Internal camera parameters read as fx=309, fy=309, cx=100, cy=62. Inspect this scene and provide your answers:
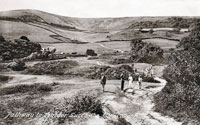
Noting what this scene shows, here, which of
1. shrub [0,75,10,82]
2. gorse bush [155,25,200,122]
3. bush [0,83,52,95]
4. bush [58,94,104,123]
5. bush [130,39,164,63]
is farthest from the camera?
bush [130,39,164,63]

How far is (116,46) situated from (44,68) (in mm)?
35326

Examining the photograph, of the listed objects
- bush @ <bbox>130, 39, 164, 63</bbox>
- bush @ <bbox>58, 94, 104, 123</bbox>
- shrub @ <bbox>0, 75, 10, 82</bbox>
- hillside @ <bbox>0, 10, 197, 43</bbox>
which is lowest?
shrub @ <bbox>0, 75, 10, 82</bbox>

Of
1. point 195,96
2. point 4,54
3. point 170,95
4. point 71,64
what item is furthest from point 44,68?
point 195,96

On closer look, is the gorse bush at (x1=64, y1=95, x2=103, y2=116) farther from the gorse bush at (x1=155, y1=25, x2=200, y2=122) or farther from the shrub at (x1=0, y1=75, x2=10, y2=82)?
the shrub at (x1=0, y1=75, x2=10, y2=82)

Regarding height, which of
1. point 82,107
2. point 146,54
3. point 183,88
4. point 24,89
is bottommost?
point 24,89

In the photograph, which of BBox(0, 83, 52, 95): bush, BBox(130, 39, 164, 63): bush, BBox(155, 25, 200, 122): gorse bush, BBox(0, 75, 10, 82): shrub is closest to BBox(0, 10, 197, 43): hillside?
BBox(130, 39, 164, 63): bush

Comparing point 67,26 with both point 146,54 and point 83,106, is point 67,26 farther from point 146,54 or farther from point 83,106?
point 83,106

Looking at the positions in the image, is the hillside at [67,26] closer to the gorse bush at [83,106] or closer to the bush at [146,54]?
the bush at [146,54]

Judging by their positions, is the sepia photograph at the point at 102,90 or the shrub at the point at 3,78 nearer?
the sepia photograph at the point at 102,90

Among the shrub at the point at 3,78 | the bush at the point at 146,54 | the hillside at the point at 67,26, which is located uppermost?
the hillside at the point at 67,26

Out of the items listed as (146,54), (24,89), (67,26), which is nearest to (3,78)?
(24,89)

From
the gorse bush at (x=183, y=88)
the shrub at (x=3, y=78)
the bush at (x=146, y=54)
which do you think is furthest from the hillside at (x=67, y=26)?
the gorse bush at (x=183, y=88)

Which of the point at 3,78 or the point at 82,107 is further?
the point at 3,78

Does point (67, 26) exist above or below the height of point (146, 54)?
above
